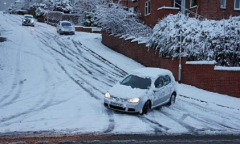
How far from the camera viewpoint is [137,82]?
12500 mm

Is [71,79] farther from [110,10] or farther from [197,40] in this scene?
[110,10]

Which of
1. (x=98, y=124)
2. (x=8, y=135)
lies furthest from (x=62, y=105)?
(x=8, y=135)

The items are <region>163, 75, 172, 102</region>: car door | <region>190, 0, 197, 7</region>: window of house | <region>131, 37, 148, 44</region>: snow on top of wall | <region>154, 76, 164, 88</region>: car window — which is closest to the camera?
<region>154, 76, 164, 88</region>: car window

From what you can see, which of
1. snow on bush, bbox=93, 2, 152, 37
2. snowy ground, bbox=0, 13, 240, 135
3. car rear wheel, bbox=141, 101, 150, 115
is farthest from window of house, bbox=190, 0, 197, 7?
car rear wheel, bbox=141, 101, 150, 115

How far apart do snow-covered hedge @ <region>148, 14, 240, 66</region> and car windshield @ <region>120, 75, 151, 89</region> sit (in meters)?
6.57

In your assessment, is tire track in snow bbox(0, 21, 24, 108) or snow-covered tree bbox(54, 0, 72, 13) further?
snow-covered tree bbox(54, 0, 72, 13)

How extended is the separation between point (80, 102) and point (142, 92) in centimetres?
289

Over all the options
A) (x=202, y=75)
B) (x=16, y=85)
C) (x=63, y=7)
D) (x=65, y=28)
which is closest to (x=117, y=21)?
(x=65, y=28)

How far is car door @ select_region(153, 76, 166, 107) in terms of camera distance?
12188 mm

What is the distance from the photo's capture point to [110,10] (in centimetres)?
3095

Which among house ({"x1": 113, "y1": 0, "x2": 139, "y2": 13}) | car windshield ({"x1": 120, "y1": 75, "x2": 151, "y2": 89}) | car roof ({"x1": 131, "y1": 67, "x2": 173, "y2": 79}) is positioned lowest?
car windshield ({"x1": 120, "y1": 75, "x2": 151, "y2": 89})

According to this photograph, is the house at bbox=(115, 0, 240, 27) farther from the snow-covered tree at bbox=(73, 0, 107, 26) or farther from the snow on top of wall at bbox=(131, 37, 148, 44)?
the snow-covered tree at bbox=(73, 0, 107, 26)

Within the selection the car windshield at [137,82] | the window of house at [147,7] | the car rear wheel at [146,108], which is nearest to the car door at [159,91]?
the car windshield at [137,82]

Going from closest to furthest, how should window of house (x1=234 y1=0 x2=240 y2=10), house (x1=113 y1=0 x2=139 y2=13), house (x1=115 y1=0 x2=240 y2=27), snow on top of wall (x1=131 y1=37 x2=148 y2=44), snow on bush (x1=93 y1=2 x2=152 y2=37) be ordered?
snow on top of wall (x1=131 y1=37 x2=148 y2=44)
house (x1=115 y1=0 x2=240 y2=27)
window of house (x1=234 y1=0 x2=240 y2=10)
snow on bush (x1=93 y1=2 x2=152 y2=37)
house (x1=113 y1=0 x2=139 y2=13)
